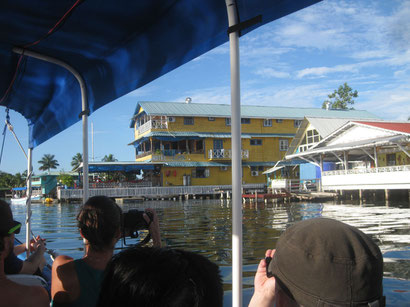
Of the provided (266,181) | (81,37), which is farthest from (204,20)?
(266,181)

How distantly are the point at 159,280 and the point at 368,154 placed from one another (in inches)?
894

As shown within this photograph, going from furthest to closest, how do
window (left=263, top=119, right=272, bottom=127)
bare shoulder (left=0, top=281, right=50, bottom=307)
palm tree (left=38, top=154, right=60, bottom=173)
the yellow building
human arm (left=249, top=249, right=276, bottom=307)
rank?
palm tree (left=38, top=154, right=60, bottom=173)
window (left=263, top=119, right=272, bottom=127)
the yellow building
bare shoulder (left=0, top=281, right=50, bottom=307)
human arm (left=249, top=249, right=276, bottom=307)

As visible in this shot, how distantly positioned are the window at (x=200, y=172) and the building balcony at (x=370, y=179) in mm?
11490

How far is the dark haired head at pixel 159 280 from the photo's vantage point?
74 centimetres

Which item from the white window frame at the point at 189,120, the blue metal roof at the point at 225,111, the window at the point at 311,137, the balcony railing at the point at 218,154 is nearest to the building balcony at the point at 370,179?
the window at the point at 311,137

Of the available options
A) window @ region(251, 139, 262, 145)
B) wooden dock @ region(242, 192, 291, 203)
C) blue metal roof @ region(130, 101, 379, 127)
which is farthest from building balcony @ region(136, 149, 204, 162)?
wooden dock @ region(242, 192, 291, 203)

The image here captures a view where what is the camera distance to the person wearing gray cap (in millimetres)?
846

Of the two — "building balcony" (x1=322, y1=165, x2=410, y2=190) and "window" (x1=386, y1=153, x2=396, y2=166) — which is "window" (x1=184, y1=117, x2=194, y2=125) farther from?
"window" (x1=386, y1=153, x2=396, y2=166)

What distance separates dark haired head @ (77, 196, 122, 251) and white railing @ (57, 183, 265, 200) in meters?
26.3

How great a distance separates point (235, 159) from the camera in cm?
181

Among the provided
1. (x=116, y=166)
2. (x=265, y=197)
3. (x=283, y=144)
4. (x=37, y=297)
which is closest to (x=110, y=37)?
(x=37, y=297)

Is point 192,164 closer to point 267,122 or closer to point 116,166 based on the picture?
point 116,166

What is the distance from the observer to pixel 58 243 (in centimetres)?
957

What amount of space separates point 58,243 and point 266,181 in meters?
27.3
